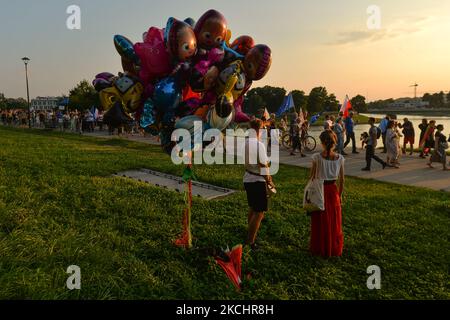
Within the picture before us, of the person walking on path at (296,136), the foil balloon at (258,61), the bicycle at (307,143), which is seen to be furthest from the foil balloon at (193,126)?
the bicycle at (307,143)

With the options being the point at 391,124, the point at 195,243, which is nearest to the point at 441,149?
the point at 391,124

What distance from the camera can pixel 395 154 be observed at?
1070 cm

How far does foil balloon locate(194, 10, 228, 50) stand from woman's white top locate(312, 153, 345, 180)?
204 cm

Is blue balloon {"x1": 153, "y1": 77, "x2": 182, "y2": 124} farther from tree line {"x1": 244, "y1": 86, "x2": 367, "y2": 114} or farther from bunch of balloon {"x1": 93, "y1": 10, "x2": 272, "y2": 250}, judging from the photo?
tree line {"x1": 244, "y1": 86, "x2": 367, "y2": 114}

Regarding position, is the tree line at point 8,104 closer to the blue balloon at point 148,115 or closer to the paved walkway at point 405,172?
the paved walkway at point 405,172

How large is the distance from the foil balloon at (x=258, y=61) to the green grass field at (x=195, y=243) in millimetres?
2436

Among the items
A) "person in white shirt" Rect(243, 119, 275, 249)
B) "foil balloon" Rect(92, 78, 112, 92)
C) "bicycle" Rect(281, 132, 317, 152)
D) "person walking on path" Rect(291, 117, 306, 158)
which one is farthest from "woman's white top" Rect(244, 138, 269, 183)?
"bicycle" Rect(281, 132, 317, 152)

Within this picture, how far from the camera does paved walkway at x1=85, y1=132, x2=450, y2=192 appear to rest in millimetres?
8865

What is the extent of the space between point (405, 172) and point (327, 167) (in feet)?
22.9

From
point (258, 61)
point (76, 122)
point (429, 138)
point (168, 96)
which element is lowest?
point (429, 138)

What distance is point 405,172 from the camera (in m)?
10.1

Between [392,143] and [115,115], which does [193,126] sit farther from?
[392,143]

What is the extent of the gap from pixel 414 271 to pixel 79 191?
6165mm
